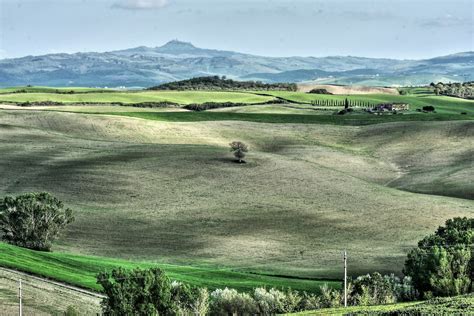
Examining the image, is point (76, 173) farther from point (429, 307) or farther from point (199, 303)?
point (429, 307)

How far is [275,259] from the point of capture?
7550 cm

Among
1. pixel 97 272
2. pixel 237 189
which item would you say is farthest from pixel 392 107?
pixel 97 272

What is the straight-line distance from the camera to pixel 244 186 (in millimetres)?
103062

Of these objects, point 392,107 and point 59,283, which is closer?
point 59,283

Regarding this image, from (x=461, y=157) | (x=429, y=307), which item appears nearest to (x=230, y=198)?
(x=461, y=157)

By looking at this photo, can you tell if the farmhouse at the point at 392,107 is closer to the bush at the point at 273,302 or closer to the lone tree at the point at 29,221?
the lone tree at the point at 29,221

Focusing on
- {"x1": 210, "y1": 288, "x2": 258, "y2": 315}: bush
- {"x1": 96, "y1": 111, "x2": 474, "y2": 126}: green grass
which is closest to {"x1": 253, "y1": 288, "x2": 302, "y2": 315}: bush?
{"x1": 210, "y1": 288, "x2": 258, "y2": 315}: bush

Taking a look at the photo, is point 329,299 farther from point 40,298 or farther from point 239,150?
point 239,150

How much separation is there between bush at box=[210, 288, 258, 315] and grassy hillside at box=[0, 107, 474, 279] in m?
15.6

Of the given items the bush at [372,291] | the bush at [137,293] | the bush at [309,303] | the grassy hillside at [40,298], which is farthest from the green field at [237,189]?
the bush at [137,293]

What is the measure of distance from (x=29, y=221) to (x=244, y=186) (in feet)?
99.8

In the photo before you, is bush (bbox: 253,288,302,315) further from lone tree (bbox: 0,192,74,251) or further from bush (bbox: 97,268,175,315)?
lone tree (bbox: 0,192,74,251)

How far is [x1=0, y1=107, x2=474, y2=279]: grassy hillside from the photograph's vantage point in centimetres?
7875

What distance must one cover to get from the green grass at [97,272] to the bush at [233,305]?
7300 mm
